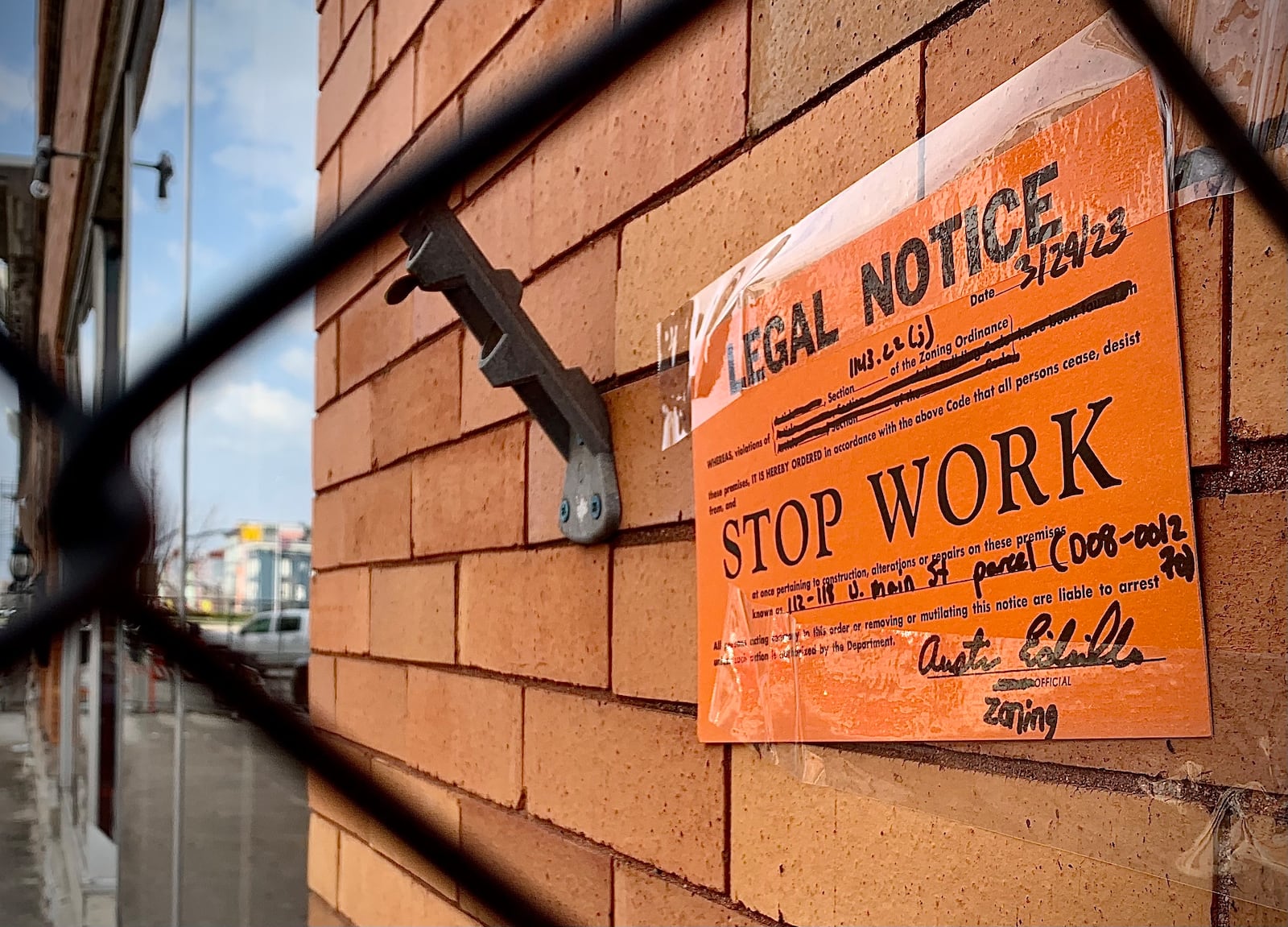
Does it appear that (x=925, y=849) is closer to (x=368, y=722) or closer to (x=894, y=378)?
(x=894, y=378)

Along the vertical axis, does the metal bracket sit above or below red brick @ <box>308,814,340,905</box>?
above

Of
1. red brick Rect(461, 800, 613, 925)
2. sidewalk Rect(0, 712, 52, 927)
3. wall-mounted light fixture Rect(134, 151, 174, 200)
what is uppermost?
wall-mounted light fixture Rect(134, 151, 174, 200)

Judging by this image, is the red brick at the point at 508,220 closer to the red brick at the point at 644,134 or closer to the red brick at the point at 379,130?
the red brick at the point at 644,134

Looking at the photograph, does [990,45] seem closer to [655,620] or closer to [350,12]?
[655,620]

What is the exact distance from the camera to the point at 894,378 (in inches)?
29.3

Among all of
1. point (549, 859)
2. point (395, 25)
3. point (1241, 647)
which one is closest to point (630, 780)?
point (549, 859)

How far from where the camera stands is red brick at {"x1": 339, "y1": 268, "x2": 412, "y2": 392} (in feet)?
5.59

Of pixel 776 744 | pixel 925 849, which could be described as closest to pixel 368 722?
pixel 776 744

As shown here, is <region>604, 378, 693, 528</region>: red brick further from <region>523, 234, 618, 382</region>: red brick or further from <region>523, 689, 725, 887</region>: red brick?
<region>523, 689, 725, 887</region>: red brick

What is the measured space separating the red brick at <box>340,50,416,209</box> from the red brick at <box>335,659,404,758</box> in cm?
75

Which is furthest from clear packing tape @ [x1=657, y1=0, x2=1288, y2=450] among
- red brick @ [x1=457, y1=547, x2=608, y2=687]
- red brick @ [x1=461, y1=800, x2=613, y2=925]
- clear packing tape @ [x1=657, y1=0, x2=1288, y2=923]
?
red brick @ [x1=461, y1=800, x2=613, y2=925]

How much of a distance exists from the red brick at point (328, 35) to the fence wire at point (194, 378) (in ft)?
6.54

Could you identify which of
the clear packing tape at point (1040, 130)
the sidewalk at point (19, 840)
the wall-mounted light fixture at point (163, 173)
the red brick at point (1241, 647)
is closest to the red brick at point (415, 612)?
the clear packing tape at point (1040, 130)

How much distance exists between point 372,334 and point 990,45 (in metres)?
1.33
